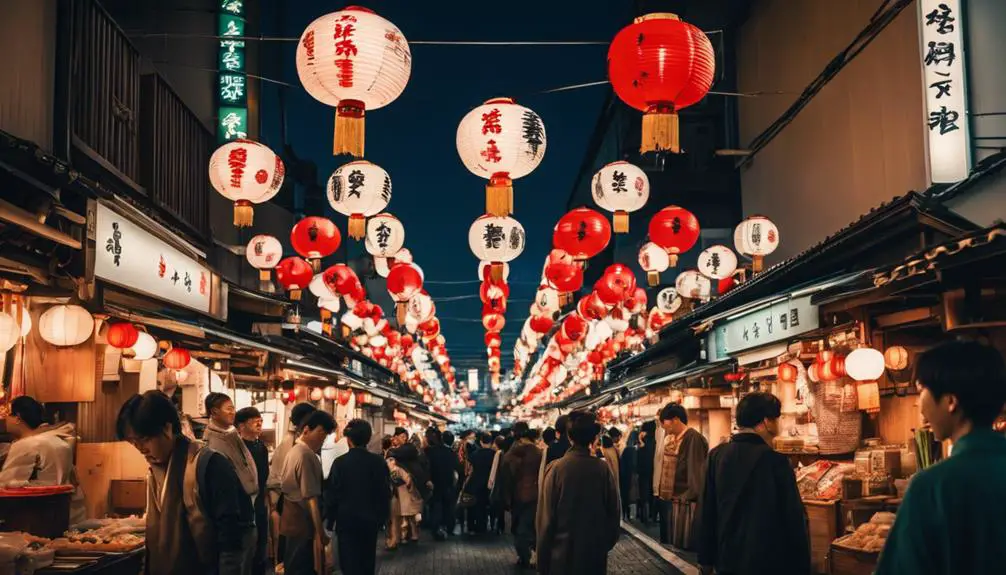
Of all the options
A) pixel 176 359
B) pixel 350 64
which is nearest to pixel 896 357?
pixel 350 64

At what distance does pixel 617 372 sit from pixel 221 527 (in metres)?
38.3

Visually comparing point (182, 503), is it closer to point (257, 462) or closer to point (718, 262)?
point (257, 462)

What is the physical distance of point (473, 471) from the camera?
22078 millimetres

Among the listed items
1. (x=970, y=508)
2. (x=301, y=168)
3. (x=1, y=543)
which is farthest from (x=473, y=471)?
(x=301, y=168)

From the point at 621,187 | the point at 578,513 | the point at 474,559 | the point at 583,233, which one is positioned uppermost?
the point at 621,187

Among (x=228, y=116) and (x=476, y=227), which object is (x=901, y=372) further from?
(x=228, y=116)

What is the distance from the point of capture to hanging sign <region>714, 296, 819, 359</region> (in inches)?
527

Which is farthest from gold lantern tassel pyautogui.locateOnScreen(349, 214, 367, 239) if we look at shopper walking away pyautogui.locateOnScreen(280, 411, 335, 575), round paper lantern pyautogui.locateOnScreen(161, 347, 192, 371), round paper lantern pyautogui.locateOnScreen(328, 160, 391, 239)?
shopper walking away pyautogui.locateOnScreen(280, 411, 335, 575)

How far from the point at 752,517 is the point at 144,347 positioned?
29.1 ft

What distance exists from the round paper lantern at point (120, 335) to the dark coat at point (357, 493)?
330 cm

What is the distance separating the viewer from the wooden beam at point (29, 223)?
755cm

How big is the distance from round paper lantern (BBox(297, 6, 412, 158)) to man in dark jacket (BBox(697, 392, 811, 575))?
19.0 feet

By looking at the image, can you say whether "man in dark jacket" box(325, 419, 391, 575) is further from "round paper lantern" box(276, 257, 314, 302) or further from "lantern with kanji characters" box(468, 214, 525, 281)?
"round paper lantern" box(276, 257, 314, 302)

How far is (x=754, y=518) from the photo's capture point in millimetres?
7910
